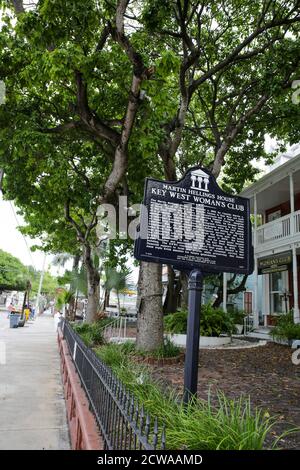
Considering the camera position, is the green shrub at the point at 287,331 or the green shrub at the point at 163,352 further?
the green shrub at the point at 287,331

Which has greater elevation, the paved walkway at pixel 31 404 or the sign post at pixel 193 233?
the sign post at pixel 193 233

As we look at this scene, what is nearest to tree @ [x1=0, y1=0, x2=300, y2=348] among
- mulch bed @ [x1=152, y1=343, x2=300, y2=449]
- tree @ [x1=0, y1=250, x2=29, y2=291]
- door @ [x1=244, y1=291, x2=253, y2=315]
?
mulch bed @ [x1=152, y1=343, x2=300, y2=449]

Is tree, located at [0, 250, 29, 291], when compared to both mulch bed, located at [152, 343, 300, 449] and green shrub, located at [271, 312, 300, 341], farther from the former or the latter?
mulch bed, located at [152, 343, 300, 449]

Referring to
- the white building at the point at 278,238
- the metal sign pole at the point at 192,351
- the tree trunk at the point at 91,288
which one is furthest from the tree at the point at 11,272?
the metal sign pole at the point at 192,351

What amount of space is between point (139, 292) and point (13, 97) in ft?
19.4

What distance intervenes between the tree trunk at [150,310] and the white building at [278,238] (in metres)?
6.63

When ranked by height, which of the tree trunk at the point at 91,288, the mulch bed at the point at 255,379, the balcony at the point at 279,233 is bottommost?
the mulch bed at the point at 255,379

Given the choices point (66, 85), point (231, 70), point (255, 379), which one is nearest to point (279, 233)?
point (231, 70)

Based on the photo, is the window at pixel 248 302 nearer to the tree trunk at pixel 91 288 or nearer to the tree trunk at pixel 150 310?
the tree trunk at pixel 91 288

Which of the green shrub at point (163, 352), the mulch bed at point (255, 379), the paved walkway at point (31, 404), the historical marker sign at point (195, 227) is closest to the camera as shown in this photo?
the historical marker sign at point (195, 227)

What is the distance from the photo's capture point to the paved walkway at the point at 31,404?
5.30 m

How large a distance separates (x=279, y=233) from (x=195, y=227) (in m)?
12.8

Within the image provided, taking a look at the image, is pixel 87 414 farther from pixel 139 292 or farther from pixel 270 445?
pixel 139 292

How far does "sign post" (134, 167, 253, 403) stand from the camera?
4.79 m
